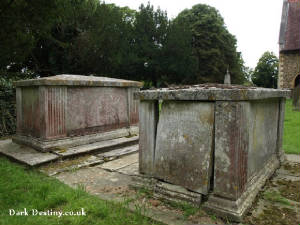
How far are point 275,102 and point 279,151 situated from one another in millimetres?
1062

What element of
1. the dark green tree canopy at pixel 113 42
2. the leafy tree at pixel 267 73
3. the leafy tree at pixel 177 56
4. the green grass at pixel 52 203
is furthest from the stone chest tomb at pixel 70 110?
the leafy tree at pixel 267 73

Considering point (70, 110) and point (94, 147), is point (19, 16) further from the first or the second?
point (94, 147)

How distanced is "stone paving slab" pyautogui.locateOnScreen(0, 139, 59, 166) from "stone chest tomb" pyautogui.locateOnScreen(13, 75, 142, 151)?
0.16 m

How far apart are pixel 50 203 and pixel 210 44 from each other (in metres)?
24.7

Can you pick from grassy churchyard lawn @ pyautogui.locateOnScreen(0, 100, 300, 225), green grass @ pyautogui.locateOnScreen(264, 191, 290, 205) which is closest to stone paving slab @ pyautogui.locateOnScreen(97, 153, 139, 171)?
grassy churchyard lawn @ pyautogui.locateOnScreen(0, 100, 300, 225)

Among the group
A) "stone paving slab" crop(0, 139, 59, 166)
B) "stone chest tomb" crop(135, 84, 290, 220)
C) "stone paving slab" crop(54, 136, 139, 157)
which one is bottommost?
"stone paving slab" crop(0, 139, 59, 166)

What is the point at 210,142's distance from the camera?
2637mm

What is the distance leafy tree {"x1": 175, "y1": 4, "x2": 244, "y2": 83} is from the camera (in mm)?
23828

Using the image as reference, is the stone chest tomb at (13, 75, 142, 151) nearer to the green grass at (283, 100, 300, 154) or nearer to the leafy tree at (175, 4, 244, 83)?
the green grass at (283, 100, 300, 154)

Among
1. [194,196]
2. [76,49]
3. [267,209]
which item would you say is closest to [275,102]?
[267,209]

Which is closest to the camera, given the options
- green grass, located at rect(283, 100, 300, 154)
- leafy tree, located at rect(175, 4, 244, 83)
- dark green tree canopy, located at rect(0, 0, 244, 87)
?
green grass, located at rect(283, 100, 300, 154)

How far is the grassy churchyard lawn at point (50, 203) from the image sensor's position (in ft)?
7.91

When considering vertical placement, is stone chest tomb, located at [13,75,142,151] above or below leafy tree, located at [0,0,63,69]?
below

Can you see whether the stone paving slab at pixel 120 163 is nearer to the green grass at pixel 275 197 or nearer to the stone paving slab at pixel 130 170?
the stone paving slab at pixel 130 170
